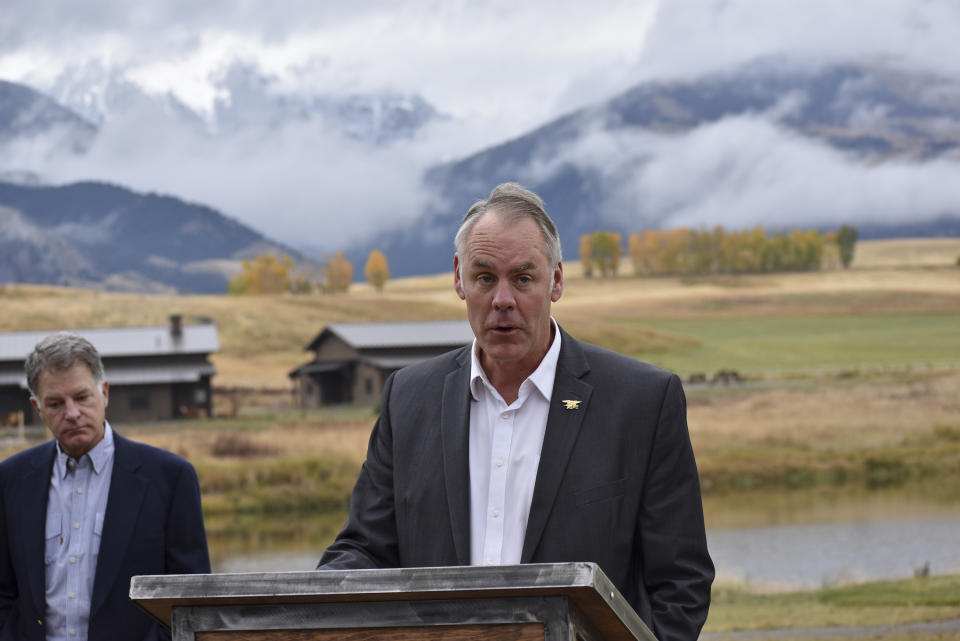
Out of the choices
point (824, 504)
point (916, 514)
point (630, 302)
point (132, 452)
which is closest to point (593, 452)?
point (132, 452)

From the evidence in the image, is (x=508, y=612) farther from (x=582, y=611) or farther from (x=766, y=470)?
(x=766, y=470)

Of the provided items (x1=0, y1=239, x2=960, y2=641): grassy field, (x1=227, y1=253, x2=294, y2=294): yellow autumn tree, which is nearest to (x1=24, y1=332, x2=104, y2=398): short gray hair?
(x1=0, y1=239, x2=960, y2=641): grassy field

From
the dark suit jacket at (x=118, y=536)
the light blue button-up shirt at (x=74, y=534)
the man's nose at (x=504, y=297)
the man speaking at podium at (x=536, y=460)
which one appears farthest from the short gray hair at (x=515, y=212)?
the light blue button-up shirt at (x=74, y=534)

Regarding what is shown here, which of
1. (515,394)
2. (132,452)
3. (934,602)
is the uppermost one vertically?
(515,394)

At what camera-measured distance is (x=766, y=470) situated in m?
35.1

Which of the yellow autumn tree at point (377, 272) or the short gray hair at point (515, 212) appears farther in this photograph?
the yellow autumn tree at point (377, 272)

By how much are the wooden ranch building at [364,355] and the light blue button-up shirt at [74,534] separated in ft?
174

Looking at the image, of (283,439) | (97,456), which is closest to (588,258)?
(283,439)

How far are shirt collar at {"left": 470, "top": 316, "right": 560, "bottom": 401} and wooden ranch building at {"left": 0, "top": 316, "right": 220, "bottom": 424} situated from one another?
51742 mm

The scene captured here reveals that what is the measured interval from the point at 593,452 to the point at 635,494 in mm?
165

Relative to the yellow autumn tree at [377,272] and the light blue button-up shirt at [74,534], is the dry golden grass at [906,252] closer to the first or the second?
the yellow autumn tree at [377,272]

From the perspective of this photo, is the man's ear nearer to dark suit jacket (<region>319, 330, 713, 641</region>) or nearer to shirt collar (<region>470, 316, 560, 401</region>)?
shirt collar (<region>470, 316, 560, 401</region>)

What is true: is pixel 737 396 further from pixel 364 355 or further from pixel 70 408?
pixel 70 408

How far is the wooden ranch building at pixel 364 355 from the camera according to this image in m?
59.8
